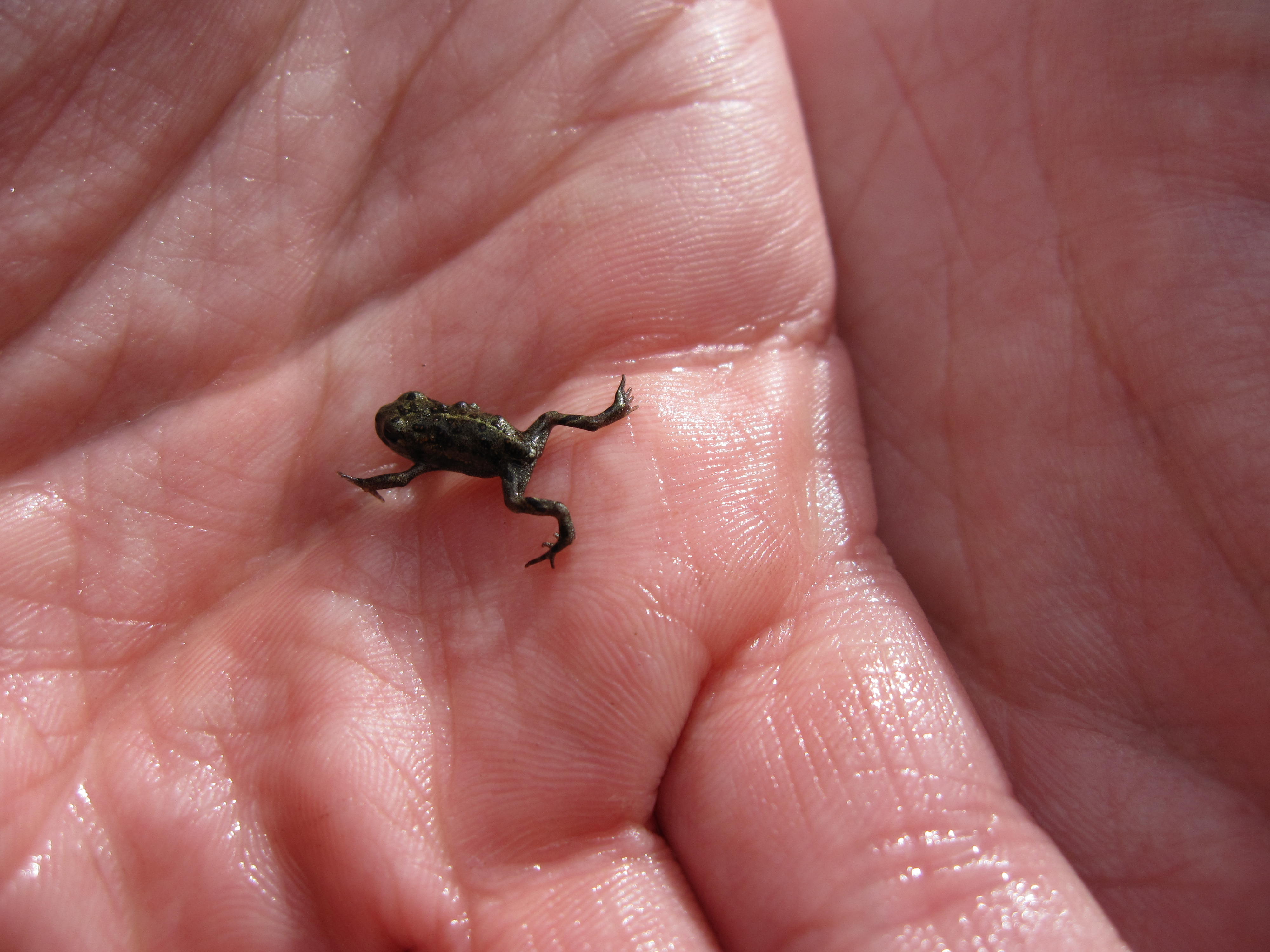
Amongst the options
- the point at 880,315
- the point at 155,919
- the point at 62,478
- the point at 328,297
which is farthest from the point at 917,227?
the point at 155,919

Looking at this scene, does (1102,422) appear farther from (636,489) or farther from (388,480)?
(388,480)

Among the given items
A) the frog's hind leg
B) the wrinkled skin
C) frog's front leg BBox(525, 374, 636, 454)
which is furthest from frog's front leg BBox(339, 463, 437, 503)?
frog's front leg BBox(525, 374, 636, 454)

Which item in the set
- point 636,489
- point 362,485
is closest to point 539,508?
point 636,489

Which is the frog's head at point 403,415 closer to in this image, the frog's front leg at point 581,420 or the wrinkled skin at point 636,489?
the wrinkled skin at point 636,489

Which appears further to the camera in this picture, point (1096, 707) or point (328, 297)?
point (328, 297)

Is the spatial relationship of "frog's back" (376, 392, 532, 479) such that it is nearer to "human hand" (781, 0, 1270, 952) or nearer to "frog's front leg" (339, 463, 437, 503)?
"frog's front leg" (339, 463, 437, 503)

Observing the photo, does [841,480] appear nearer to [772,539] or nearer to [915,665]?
[772,539]

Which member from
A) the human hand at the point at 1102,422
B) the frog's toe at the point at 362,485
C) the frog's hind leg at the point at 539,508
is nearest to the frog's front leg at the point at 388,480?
the frog's toe at the point at 362,485
